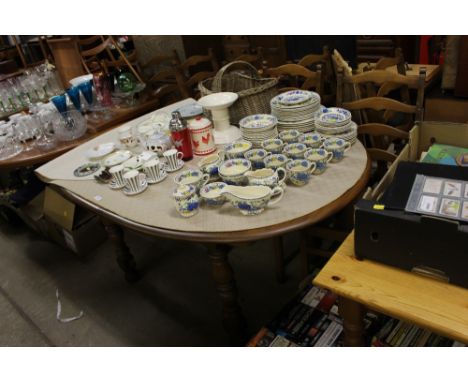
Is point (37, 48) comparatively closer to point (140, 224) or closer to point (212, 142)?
point (212, 142)

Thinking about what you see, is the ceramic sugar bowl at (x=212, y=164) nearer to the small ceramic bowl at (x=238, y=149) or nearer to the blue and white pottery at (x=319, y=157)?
the small ceramic bowl at (x=238, y=149)

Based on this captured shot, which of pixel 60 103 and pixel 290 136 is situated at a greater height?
pixel 60 103

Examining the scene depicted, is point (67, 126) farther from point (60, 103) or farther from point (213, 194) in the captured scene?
point (213, 194)

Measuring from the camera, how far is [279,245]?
73.2 inches

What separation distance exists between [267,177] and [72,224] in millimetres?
1523

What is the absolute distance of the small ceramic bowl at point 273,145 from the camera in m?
1.37

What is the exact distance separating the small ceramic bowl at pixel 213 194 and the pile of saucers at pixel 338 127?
0.47 m

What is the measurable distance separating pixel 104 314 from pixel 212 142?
3.52 ft

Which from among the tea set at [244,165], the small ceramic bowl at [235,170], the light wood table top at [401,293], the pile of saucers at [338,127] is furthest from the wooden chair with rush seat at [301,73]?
the light wood table top at [401,293]

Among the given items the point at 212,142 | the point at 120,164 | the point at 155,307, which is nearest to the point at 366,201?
the point at 212,142

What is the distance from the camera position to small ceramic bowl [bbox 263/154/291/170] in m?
1.27

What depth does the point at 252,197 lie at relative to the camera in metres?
1.13

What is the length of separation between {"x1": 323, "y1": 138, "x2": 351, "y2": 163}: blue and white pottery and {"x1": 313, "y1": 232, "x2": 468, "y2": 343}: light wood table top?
18.7 inches

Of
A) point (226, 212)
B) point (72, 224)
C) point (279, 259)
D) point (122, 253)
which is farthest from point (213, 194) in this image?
point (72, 224)
